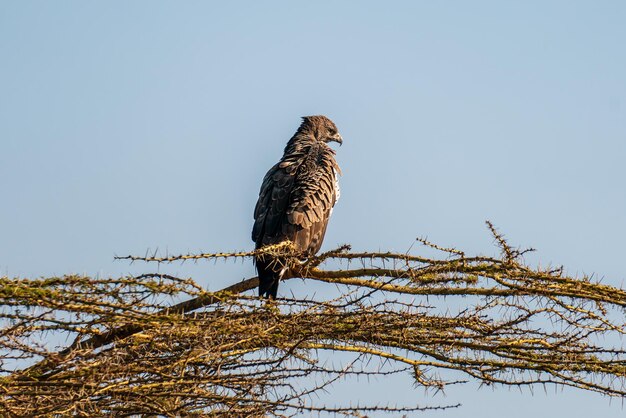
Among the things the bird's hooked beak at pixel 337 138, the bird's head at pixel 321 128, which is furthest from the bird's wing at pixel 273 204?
the bird's hooked beak at pixel 337 138

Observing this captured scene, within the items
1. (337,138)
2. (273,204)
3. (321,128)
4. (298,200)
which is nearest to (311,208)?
(298,200)

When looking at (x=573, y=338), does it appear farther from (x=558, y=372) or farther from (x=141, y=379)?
(x=141, y=379)

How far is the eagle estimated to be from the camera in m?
8.62

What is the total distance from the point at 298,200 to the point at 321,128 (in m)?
2.42

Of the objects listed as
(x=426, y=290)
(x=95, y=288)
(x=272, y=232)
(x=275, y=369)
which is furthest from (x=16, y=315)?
(x=272, y=232)

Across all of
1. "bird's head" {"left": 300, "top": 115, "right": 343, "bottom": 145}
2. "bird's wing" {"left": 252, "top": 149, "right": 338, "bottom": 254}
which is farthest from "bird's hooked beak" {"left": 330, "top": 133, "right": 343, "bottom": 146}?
"bird's wing" {"left": 252, "top": 149, "right": 338, "bottom": 254}

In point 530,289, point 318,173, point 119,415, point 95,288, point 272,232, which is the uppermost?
point 318,173

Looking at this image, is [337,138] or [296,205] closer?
[296,205]

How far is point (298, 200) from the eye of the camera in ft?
28.8

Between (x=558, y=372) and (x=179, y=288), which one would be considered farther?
(x=558, y=372)

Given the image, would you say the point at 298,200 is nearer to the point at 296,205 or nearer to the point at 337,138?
the point at 296,205

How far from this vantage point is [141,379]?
5.42 metres

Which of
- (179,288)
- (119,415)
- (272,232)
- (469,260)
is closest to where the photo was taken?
(179,288)

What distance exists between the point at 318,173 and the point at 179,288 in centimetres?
413
